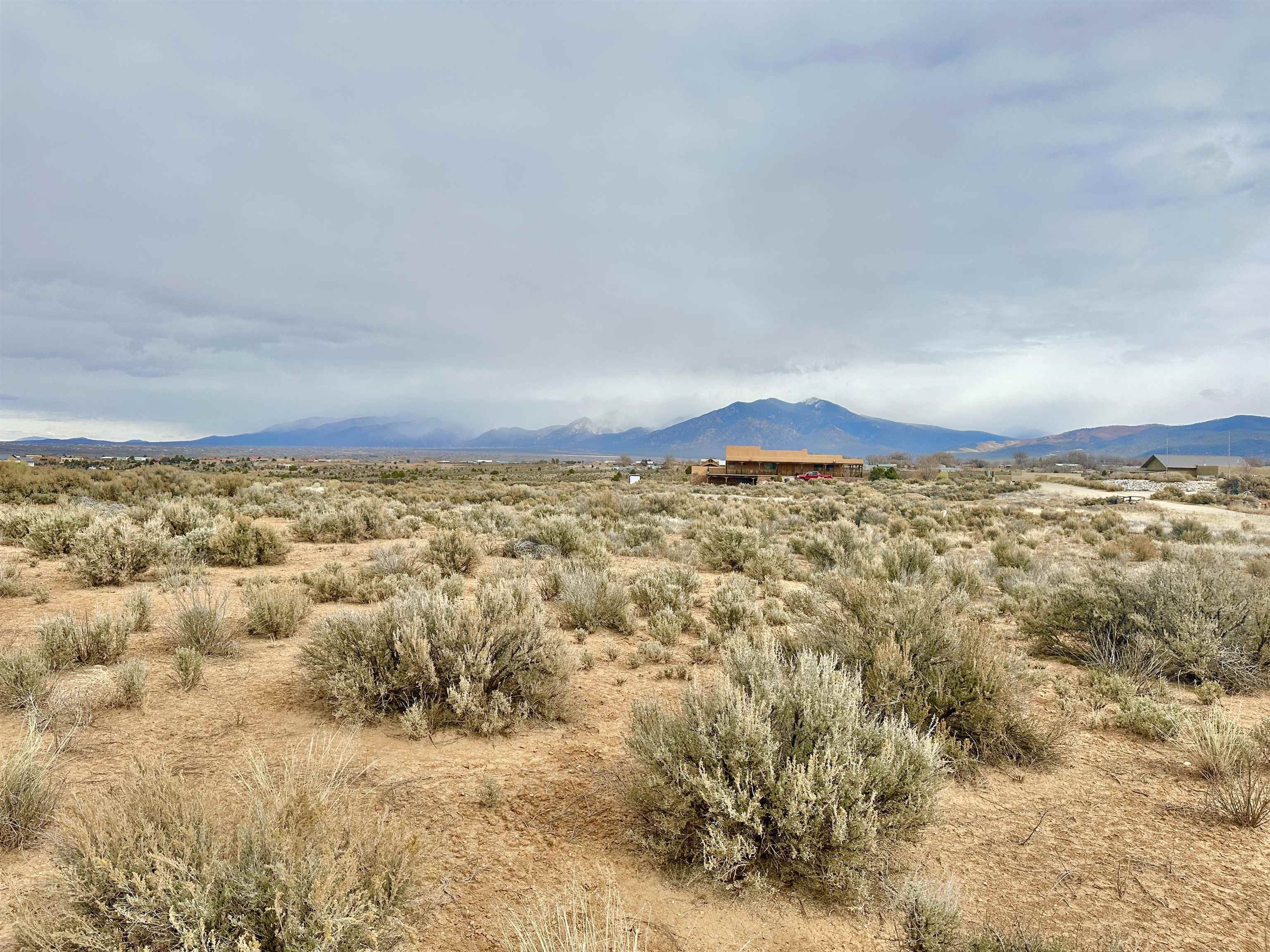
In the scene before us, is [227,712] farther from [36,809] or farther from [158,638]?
[158,638]

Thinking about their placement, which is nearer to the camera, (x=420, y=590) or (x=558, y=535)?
(x=420, y=590)

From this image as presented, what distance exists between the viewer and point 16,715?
4336 mm

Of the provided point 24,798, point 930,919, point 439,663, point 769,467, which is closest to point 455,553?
point 439,663

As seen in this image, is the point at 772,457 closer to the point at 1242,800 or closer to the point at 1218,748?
the point at 1218,748

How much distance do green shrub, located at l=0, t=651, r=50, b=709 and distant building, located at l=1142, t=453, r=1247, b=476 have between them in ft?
268

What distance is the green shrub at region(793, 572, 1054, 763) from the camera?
174 inches

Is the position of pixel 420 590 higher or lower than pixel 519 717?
higher

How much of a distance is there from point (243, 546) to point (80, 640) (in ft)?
17.3

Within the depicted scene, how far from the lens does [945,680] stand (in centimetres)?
462

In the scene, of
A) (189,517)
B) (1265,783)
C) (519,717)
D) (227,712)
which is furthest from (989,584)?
(189,517)

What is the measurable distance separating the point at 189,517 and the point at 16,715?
9203 millimetres

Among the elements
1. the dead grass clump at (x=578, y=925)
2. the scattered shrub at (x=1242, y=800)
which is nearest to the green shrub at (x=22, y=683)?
the dead grass clump at (x=578, y=925)

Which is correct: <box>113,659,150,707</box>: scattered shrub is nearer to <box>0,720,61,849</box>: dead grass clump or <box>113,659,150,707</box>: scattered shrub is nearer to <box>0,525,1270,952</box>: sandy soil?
<box>0,525,1270,952</box>: sandy soil

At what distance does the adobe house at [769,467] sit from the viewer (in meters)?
54.0
